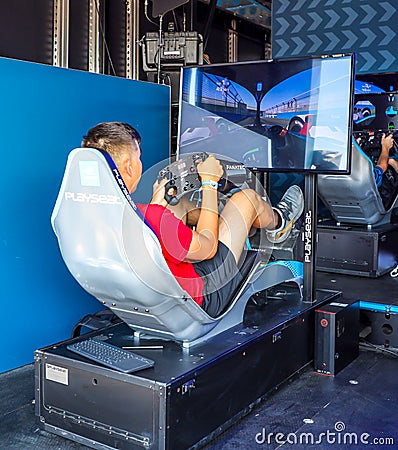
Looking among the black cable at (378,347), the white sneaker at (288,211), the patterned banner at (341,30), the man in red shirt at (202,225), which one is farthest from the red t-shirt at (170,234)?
the patterned banner at (341,30)

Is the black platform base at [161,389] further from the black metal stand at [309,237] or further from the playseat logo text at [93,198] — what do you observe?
the playseat logo text at [93,198]

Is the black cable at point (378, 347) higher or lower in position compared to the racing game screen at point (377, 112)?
lower

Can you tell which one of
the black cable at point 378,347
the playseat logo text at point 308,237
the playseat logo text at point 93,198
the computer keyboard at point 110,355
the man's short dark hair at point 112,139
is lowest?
the black cable at point 378,347

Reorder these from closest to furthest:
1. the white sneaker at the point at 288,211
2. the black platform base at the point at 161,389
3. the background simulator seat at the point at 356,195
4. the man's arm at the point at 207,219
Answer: the black platform base at the point at 161,389, the man's arm at the point at 207,219, the white sneaker at the point at 288,211, the background simulator seat at the point at 356,195

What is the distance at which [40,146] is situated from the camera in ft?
11.0

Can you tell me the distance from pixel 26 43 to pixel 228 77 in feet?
11.4

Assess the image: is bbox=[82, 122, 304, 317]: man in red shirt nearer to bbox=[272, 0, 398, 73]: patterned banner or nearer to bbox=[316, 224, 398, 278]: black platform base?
bbox=[316, 224, 398, 278]: black platform base

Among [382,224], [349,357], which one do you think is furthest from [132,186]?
[382,224]

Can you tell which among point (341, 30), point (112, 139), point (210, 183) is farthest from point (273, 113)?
point (341, 30)

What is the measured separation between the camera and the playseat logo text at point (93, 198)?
2158mm

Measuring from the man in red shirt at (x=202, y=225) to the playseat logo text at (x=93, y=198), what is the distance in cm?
15

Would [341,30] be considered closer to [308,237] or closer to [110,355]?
[308,237]

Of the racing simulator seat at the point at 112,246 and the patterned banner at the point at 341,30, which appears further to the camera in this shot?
the patterned banner at the point at 341,30

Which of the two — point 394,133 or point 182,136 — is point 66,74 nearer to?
point 182,136
